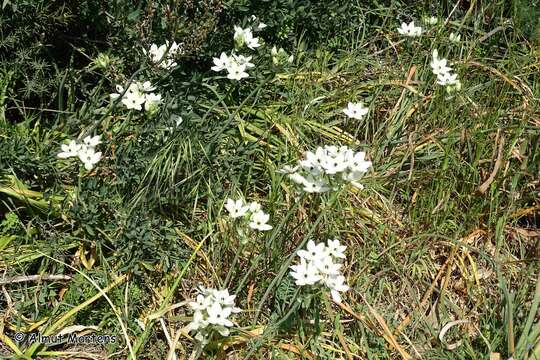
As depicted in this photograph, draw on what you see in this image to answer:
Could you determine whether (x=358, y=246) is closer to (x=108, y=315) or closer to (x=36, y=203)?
(x=108, y=315)

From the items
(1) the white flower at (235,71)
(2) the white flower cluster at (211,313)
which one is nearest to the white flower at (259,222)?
(2) the white flower cluster at (211,313)

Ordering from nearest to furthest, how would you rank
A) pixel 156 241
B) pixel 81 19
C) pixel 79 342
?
1. pixel 79 342
2. pixel 156 241
3. pixel 81 19

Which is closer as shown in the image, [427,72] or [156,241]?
[156,241]

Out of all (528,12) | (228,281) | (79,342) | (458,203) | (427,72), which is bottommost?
(79,342)

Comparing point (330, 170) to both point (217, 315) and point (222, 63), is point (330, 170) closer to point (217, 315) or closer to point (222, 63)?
point (217, 315)

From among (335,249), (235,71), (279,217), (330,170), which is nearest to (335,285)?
(335,249)

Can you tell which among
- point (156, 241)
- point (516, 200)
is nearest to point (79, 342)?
point (156, 241)

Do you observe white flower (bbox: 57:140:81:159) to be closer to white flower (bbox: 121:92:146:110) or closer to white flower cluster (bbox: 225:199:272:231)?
white flower (bbox: 121:92:146:110)
